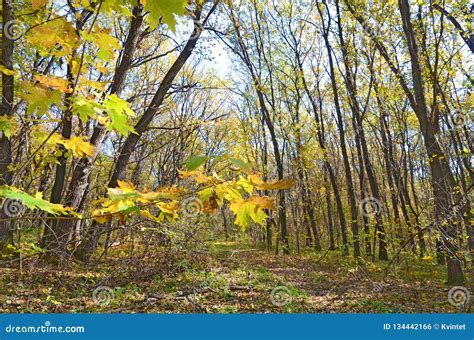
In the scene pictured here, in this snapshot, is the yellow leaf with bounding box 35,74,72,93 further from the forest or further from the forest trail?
the forest trail

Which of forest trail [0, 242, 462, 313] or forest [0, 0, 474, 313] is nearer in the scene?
forest [0, 0, 474, 313]

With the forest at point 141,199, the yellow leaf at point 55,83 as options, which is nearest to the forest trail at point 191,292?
the forest at point 141,199

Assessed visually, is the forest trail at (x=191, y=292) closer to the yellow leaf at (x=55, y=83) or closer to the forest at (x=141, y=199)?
the forest at (x=141, y=199)

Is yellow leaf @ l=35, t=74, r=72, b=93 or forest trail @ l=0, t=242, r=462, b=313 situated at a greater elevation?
yellow leaf @ l=35, t=74, r=72, b=93

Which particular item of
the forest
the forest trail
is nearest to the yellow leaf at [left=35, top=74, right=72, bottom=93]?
the forest

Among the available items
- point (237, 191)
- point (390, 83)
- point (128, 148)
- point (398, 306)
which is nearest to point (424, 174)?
point (390, 83)

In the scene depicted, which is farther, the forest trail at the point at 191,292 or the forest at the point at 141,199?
the forest trail at the point at 191,292

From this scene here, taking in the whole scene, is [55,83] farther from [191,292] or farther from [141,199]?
[191,292]

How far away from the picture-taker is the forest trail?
4883mm

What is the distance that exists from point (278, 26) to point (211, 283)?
15268mm

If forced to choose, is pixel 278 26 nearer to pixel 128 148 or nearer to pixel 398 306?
pixel 128 148

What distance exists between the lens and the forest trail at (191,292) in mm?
4883

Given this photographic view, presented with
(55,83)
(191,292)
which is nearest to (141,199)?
(55,83)

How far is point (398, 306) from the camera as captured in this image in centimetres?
579
